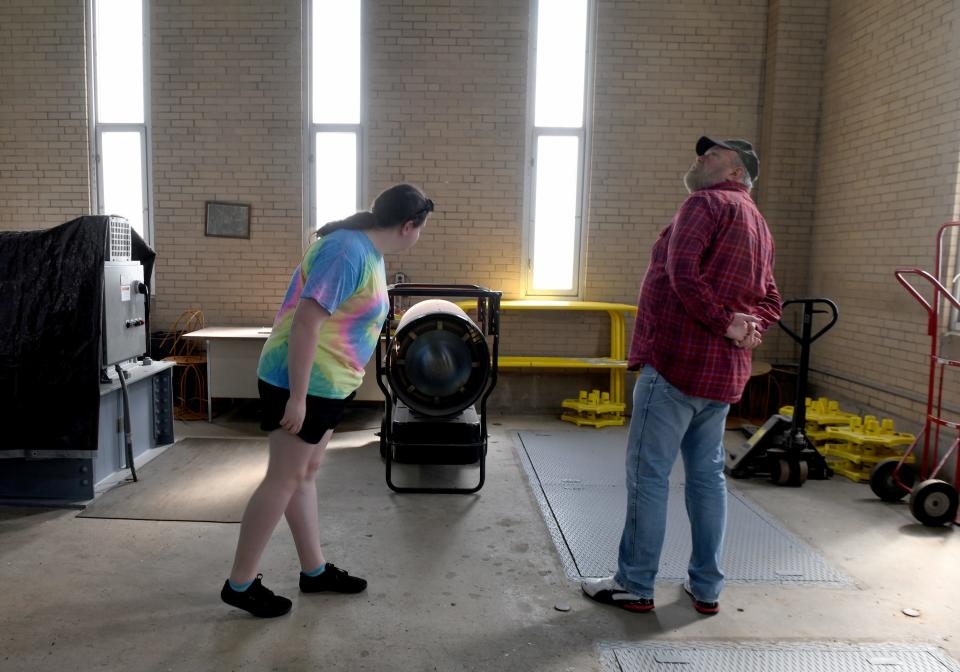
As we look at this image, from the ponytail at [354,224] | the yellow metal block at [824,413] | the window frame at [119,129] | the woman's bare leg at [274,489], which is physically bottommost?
the yellow metal block at [824,413]

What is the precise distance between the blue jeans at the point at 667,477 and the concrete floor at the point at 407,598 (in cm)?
19

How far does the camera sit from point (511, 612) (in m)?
2.73

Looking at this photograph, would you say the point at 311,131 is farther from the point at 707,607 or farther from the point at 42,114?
the point at 707,607

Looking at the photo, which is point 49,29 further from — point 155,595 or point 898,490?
point 898,490

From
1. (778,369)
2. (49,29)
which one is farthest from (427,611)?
(49,29)

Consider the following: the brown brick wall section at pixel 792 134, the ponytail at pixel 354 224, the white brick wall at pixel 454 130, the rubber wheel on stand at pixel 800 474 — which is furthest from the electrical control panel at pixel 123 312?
the brown brick wall section at pixel 792 134

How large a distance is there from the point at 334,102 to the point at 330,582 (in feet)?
16.4

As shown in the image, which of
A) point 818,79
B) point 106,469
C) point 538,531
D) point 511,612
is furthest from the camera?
point 818,79

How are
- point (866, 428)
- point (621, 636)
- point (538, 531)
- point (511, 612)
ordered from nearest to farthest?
point (621, 636), point (511, 612), point (538, 531), point (866, 428)

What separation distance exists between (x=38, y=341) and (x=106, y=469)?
0.92m

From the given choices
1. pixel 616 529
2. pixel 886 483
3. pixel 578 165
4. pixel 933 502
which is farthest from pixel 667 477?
pixel 578 165

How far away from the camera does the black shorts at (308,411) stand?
7.68 ft

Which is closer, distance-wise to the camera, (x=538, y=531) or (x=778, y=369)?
(x=538, y=531)

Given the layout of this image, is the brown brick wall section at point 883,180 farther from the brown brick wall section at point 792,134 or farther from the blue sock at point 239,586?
the blue sock at point 239,586
